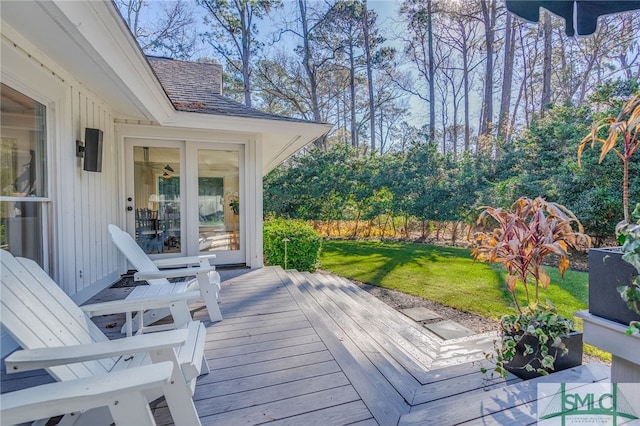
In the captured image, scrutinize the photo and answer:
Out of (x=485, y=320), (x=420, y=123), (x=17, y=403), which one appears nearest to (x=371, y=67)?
(x=420, y=123)

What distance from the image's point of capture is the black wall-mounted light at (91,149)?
3342mm

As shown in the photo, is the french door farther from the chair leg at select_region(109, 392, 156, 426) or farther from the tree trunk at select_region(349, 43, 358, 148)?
the tree trunk at select_region(349, 43, 358, 148)

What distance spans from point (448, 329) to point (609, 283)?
80.3 inches

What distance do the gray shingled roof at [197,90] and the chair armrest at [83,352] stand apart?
3.48 metres

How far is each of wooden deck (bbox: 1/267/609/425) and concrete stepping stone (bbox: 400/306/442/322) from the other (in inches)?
21.8

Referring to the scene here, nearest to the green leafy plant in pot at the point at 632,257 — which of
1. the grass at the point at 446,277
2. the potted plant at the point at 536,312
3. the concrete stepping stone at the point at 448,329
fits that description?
the potted plant at the point at 536,312

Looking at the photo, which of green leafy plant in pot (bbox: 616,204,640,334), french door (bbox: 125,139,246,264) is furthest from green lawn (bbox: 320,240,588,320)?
french door (bbox: 125,139,246,264)

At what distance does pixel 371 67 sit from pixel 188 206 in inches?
555

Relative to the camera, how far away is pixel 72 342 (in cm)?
167

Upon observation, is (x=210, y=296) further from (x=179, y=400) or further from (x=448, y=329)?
(x=448, y=329)

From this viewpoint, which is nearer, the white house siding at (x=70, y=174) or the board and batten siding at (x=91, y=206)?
the white house siding at (x=70, y=174)

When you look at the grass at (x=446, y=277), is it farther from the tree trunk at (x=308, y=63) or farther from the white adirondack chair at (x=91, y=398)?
the tree trunk at (x=308, y=63)

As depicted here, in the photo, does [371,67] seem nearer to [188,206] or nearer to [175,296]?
[188,206]

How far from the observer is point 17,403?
3.34 ft
